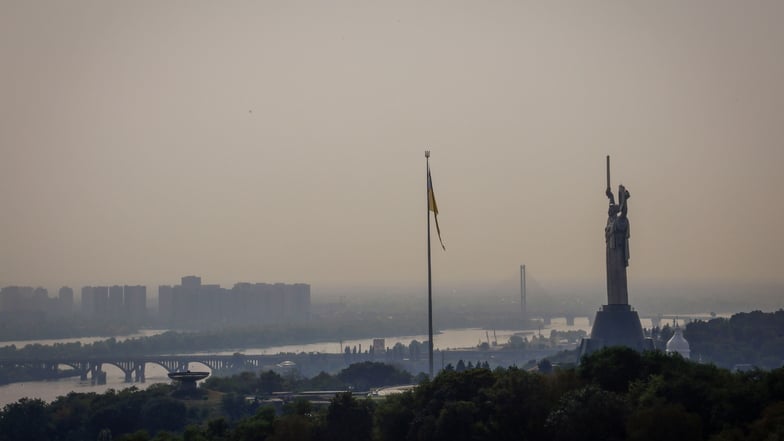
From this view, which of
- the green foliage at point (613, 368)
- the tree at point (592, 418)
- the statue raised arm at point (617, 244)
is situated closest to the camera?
the tree at point (592, 418)

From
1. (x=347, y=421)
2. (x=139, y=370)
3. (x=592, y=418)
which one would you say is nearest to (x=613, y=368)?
(x=592, y=418)

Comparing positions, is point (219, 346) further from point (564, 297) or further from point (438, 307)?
point (564, 297)

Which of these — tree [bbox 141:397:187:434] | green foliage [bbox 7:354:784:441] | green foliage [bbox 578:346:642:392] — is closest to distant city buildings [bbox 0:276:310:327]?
tree [bbox 141:397:187:434]

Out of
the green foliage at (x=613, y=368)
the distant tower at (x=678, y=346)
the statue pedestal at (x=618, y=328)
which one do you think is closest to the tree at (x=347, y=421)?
the green foliage at (x=613, y=368)

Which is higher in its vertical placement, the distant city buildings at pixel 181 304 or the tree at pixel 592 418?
the distant city buildings at pixel 181 304

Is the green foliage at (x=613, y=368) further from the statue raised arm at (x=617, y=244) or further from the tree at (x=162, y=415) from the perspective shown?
the tree at (x=162, y=415)
